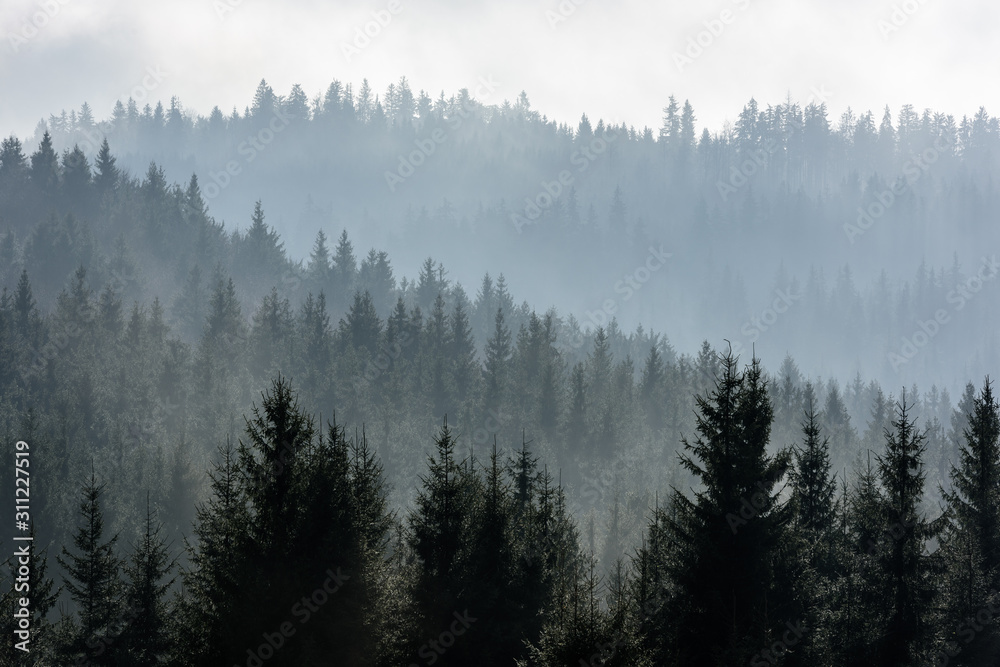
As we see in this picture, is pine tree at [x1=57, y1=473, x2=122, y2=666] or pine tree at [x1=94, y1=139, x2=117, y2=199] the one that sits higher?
pine tree at [x1=94, y1=139, x2=117, y2=199]

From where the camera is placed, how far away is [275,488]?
65.6 ft

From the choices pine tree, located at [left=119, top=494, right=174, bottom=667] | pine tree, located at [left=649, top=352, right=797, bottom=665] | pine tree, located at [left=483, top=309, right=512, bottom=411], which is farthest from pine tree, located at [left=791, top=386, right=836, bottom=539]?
pine tree, located at [left=483, top=309, right=512, bottom=411]

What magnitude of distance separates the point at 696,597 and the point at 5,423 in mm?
73562

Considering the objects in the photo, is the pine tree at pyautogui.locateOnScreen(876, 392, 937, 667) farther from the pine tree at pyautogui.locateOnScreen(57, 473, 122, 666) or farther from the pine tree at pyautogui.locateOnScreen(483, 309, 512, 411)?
the pine tree at pyautogui.locateOnScreen(483, 309, 512, 411)

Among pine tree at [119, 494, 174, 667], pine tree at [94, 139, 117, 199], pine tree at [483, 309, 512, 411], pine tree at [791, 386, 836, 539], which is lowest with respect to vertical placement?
pine tree at [119, 494, 174, 667]

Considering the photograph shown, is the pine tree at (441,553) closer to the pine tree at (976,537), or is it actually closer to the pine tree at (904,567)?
the pine tree at (904,567)

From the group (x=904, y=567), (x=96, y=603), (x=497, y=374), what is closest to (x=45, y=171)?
(x=497, y=374)

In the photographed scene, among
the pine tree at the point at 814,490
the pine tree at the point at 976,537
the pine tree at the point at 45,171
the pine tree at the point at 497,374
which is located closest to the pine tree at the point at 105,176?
the pine tree at the point at 45,171

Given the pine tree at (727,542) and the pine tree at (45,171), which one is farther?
the pine tree at (45,171)

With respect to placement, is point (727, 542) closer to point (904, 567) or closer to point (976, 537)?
point (904, 567)

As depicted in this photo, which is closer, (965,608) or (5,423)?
(965,608)

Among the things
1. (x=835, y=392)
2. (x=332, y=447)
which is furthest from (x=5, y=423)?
(x=835, y=392)

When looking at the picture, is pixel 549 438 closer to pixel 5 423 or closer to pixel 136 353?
pixel 136 353

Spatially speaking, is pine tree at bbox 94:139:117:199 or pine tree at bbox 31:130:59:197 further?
pine tree at bbox 94:139:117:199
